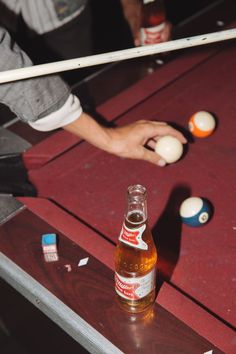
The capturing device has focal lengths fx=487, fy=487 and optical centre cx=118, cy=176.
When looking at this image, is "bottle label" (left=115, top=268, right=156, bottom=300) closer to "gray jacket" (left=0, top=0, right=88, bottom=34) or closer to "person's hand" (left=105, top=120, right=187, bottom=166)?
"person's hand" (left=105, top=120, right=187, bottom=166)

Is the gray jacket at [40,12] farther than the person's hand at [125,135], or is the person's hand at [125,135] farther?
the gray jacket at [40,12]

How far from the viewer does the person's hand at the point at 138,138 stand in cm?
176

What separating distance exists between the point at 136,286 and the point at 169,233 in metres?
0.33

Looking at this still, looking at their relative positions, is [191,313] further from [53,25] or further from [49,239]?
[53,25]

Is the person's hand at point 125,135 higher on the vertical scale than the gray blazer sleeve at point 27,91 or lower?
lower

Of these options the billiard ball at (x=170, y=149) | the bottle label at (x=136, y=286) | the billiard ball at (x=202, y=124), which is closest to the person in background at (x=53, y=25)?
the billiard ball at (x=202, y=124)

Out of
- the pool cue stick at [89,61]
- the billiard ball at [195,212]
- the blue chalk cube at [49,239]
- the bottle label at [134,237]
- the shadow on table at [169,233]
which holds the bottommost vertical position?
the shadow on table at [169,233]

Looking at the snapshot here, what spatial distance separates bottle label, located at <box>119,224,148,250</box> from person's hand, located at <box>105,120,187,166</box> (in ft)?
1.61

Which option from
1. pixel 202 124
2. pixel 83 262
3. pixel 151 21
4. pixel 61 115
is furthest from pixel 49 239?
pixel 151 21

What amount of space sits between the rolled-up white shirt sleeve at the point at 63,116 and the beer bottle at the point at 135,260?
0.51 m

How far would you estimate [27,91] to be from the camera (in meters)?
1.60

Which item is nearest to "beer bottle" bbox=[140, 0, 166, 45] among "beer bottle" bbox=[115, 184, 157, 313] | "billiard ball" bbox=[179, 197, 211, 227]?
"billiard ball" bbox=[179, 197, 211, 227]

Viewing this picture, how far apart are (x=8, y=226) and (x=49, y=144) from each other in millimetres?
397

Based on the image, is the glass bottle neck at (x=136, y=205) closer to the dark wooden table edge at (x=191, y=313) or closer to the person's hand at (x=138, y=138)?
the dark wooden table edge at (x=191, y=313)
